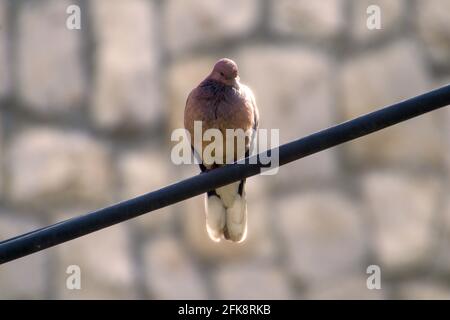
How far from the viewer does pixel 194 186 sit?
2.66 metres

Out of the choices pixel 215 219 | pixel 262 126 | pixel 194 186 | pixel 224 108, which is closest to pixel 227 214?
pixel 215 219

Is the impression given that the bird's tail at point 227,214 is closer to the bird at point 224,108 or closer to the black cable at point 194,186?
the bird at point 224,108

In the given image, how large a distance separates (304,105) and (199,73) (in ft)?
1.69

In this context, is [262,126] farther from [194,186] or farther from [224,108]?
[194,186]

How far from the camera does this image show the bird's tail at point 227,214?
4273mm

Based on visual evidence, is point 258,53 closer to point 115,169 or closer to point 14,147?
point 115,169

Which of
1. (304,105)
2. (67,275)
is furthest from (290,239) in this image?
(67,275)

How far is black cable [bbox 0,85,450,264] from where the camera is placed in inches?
101

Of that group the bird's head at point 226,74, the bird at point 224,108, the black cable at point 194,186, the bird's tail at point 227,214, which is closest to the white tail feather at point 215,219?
the bird's tail at point 227,214

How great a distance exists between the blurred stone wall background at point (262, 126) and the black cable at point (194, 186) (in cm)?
274

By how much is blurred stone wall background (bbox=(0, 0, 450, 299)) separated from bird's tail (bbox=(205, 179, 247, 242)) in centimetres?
107

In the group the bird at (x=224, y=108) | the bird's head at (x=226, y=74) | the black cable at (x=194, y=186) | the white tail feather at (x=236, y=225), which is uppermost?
the bird's head at (x=226, y=74)

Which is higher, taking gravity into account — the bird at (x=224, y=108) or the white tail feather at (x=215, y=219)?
the bird at (x=224, y=108)

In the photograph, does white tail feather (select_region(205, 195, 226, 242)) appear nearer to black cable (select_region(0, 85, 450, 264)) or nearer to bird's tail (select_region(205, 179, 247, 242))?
bird's tail (select_region(205, 179, 247, 242))
